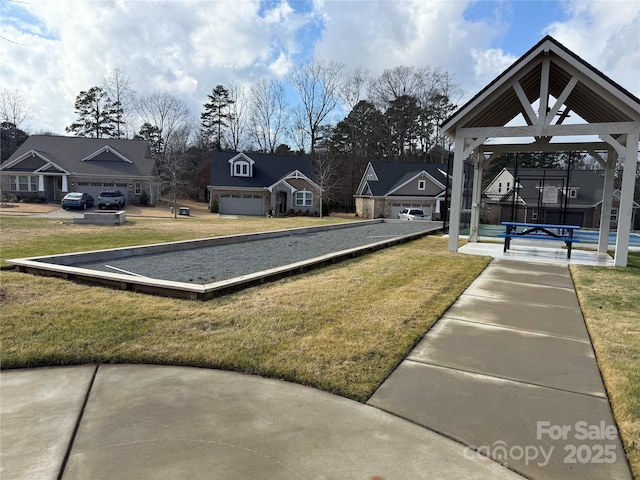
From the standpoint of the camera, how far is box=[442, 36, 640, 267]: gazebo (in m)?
10.0

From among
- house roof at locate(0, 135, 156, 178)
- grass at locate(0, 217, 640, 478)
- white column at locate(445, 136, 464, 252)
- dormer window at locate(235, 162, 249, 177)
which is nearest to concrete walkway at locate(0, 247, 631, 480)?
grass at locate(0, 217, 640, 478)

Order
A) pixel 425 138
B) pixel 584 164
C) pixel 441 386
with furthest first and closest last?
pixel 425 138, pixel 584 164, pixel 441 386

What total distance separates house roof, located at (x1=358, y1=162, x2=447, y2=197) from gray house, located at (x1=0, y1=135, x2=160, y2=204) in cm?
2216

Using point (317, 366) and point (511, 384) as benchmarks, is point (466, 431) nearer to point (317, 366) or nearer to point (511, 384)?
point (511, 384)

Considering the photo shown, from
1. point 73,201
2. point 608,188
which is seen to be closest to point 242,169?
point 73,201

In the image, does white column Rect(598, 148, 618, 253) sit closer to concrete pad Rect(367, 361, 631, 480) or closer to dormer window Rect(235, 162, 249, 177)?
concrete pad Rect(367, 361, 631, 480)

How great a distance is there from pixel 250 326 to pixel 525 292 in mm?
4793

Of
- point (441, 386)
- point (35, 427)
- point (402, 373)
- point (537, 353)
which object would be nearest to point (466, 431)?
point (441, 386)

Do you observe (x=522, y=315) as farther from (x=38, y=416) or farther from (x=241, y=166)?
(x=241, y=166)

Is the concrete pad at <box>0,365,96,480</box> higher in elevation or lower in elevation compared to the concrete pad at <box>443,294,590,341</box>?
lower

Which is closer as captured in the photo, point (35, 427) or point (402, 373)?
point (35, 427)

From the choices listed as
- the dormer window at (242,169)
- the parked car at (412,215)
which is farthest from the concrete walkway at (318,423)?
the dormer window at (242,169)

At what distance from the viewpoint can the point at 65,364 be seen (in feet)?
13.2

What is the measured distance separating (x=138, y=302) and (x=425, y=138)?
54.2 meters
